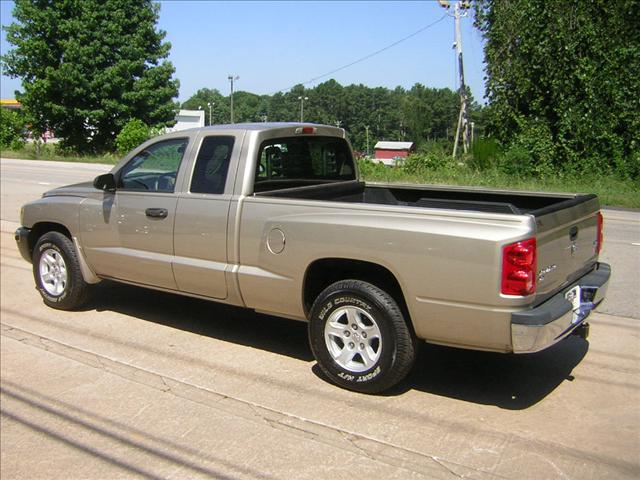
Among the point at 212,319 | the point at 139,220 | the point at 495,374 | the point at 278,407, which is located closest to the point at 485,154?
the point at 212,319

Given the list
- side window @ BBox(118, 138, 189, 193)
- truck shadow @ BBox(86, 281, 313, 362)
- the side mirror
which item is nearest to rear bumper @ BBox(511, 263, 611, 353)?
truck shadow @ BBox(86, 281, 313, 362)

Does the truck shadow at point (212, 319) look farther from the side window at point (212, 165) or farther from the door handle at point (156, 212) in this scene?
the side window at point (212, 165)

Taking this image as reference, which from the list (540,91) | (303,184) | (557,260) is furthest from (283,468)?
(540,91)

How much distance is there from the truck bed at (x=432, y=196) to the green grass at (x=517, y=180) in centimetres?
1265

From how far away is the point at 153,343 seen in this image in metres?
5.85

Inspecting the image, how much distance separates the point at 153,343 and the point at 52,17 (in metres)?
41.2

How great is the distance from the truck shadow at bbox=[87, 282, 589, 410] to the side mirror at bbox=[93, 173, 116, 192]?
1.33 m

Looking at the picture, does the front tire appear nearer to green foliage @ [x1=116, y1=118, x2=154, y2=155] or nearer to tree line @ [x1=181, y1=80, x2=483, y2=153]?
tree line @ [x1=181, y1=80, x2=483, y2=153]

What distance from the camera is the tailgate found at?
13.7ft

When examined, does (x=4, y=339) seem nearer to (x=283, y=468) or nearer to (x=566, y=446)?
(x=283, y=468)

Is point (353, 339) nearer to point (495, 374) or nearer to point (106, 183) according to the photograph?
point (495, 374)

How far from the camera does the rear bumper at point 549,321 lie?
3.96 meters

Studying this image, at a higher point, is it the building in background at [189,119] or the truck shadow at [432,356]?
the building in background at [189,119]

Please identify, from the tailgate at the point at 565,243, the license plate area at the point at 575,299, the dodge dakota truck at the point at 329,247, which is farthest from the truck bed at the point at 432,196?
the license plate area at the point at 575,299
